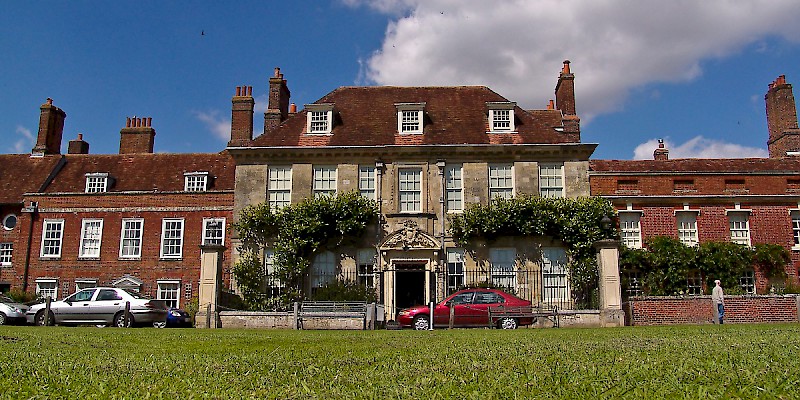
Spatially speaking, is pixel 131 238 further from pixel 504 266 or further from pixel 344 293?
pixel 504 266

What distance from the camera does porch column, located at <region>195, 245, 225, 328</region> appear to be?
18.0 m

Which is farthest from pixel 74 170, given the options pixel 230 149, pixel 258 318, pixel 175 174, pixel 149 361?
pixel 149 361

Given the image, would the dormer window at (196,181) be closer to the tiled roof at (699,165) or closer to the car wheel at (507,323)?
the car wheel at (507,323)

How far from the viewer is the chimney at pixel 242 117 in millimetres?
28281

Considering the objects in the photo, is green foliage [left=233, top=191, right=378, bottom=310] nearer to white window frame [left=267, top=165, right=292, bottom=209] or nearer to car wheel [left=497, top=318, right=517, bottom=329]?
white window frame [left=267, top=165, right=292, bottom=209]

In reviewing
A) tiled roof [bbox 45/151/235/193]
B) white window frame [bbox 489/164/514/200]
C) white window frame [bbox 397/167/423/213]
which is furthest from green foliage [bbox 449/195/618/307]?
tiled roof [bbox 45/151/235/193]

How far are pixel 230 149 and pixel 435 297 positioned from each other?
9700 millimetres

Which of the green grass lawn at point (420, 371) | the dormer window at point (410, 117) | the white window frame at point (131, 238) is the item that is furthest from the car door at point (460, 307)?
the white window frame at point (131, 238)

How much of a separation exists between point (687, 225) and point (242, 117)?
1941 centimetres

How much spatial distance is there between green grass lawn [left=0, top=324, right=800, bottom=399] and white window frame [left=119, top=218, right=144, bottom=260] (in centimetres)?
1981

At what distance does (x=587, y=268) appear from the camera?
2222cm

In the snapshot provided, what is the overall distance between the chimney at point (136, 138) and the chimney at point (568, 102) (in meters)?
21.5

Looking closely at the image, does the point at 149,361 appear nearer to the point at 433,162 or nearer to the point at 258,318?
the point at 258,318

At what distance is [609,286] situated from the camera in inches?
686
